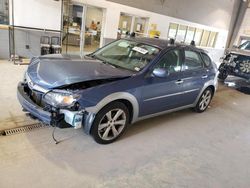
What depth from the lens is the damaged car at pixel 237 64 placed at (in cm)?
748

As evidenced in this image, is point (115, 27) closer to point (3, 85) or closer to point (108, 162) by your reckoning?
point (3, 85)

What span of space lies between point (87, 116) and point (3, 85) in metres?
2.76

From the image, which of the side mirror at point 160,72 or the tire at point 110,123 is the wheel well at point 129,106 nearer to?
the tire at point 110,123

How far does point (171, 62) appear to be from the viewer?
3.37m

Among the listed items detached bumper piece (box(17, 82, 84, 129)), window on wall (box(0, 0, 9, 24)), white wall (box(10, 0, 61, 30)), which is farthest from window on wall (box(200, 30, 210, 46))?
detached bumper piece (box(17, 82, 84, 129))

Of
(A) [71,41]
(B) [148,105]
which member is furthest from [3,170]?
(A) [71,41]

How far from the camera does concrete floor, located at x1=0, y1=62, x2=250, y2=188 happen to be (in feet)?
7.25

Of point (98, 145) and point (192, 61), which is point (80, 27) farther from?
point (98, 145)

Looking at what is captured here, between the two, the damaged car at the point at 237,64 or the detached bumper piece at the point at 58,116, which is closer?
the detached bumper piece at the point at 58,116

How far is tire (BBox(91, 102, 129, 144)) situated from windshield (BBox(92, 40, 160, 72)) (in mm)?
628

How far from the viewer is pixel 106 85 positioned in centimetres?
258

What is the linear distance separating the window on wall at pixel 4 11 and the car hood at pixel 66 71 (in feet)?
15.1

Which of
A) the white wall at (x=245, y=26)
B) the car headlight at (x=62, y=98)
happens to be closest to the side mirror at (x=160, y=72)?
the car headlight at (x=62, y=98)

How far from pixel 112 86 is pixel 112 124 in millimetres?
511
